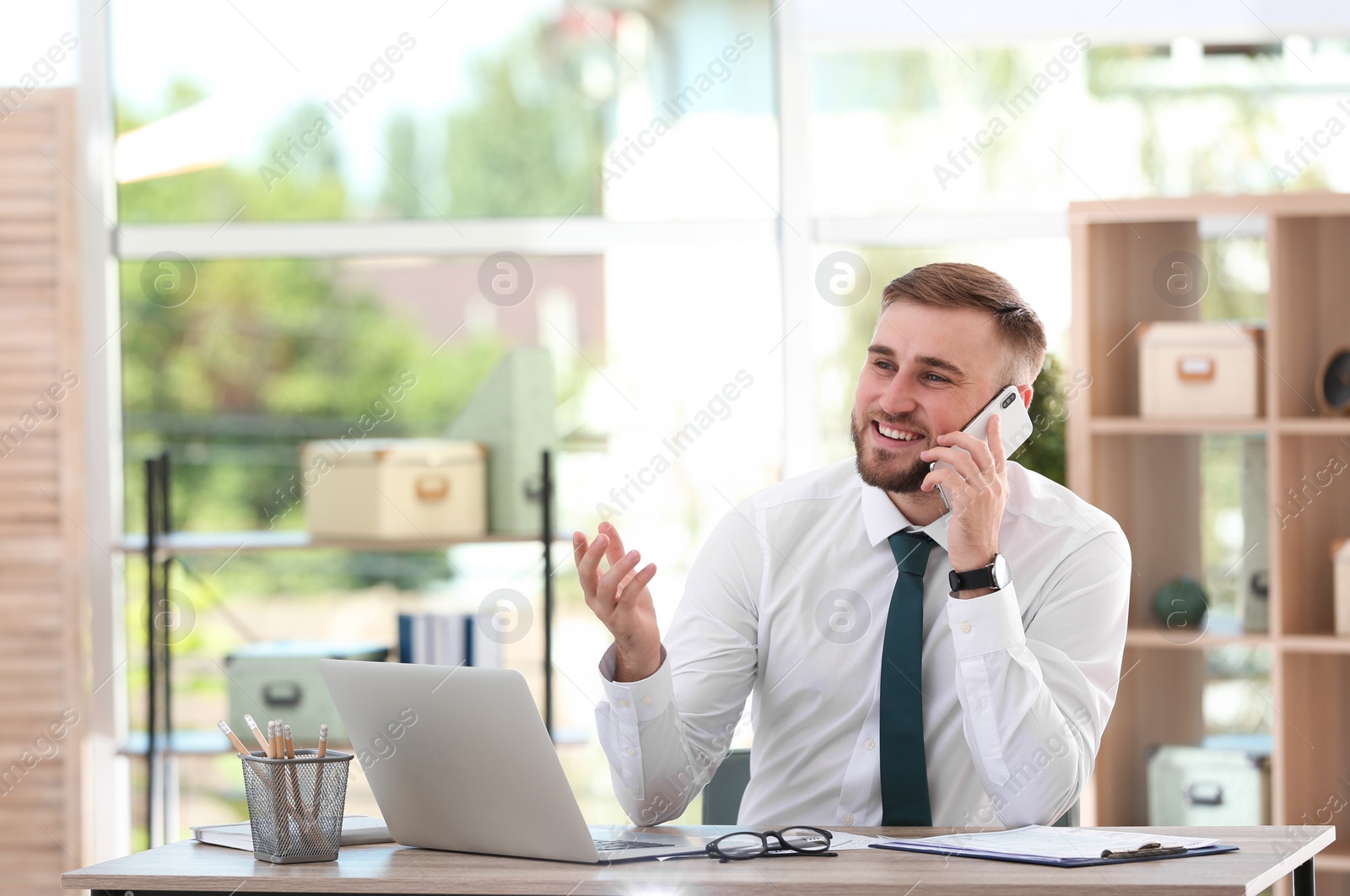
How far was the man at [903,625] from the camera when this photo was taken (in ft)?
5.70

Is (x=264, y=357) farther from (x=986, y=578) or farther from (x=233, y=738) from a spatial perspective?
(x=986, y=578)

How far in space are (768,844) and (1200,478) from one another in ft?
7.18

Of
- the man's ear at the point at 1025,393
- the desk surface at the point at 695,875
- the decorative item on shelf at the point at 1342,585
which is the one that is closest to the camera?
the desk surface at the point at 695,875

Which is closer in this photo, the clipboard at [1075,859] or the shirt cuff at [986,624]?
the clipboard at [1075,859]

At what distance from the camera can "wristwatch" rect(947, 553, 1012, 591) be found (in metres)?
1.75

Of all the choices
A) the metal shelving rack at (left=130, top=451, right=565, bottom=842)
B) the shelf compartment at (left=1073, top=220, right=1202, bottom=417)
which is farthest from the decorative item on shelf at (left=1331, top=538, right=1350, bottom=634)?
the metal shelving rack at (left=130, top=451, right=565, bottom=842)

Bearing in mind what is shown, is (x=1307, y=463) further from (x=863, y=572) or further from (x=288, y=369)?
(x=288, y=369)

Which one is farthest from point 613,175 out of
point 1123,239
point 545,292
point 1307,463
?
point 1307,463

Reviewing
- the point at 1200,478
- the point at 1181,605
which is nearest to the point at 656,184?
the point at 1200,478

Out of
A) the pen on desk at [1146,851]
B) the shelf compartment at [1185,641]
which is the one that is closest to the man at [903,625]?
the pen on desk at [1146,851]

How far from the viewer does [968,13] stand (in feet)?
11.7

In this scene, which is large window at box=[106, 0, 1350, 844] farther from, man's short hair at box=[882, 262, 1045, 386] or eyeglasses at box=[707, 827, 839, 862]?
eyeglasses at box=[707, 827, 839, 862]

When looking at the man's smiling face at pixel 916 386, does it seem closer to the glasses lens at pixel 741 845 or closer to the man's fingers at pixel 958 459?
the man's fingers at pixel 958 459

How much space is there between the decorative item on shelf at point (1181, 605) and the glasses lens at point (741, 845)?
76.3 inches
